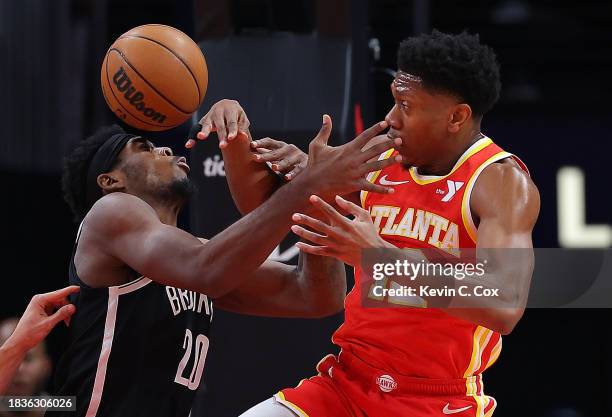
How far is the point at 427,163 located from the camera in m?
3.66

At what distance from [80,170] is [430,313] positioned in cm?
151

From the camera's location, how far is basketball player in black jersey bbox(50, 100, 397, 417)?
3.20m

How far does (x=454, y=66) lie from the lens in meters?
3.62

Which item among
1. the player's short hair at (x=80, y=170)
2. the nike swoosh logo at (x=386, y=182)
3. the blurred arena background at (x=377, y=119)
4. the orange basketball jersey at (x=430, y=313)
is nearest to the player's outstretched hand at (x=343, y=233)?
the orange basketball jersey at (x=430, y=313)

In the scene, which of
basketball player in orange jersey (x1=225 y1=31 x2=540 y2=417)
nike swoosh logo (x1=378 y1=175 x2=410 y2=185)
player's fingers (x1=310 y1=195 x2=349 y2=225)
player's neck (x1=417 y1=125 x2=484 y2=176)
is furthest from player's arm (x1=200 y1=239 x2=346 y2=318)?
player's fingers (x1=310 y1=195 x2=349 y2=225)

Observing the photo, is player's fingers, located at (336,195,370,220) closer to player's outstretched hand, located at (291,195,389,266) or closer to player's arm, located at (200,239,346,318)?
player's outstretched hand, located at (291,195,389,266)

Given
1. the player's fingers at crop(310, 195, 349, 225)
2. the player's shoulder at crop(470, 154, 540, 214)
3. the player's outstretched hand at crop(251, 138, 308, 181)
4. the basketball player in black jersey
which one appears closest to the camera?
the player's fingers at crop(310, 195, 349, 225)

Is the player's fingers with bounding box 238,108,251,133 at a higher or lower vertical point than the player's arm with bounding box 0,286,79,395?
higher

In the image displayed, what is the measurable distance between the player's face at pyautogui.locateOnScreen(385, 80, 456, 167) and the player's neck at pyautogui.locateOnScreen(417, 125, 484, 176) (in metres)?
0.02

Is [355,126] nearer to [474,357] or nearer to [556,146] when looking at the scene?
[474,357]

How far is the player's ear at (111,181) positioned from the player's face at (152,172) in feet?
0.09

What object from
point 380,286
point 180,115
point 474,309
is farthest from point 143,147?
point 474,309

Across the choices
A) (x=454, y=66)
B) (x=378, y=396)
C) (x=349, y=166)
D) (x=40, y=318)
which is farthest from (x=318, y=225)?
(x=40, y=318)

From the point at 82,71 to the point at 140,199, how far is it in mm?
4384
